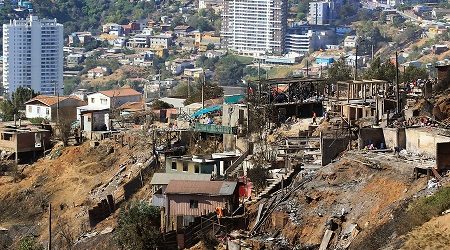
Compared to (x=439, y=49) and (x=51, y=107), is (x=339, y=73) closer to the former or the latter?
(x=51, y=107)

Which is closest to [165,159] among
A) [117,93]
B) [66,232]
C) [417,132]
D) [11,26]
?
[66,232]

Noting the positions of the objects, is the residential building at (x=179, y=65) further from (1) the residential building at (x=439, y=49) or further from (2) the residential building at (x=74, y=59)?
(1) the residential building at (x=439, y=49)

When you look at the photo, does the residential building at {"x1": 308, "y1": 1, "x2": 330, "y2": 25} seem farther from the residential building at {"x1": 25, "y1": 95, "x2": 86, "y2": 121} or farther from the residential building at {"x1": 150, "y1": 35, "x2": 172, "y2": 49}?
the residential building at {"x1": 25, "y1": 95, "x2": 86, "y2": 121}

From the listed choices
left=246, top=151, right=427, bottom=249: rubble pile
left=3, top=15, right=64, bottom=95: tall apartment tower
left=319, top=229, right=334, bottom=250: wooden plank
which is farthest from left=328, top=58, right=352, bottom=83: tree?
left=3, top=15, right=64, bottom=95: tall apartment tower

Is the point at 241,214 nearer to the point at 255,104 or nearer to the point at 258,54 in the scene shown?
the point at 255,104

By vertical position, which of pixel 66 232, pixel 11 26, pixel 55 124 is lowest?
pixel 66 232

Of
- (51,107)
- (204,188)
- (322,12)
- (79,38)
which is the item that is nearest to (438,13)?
(322,12)

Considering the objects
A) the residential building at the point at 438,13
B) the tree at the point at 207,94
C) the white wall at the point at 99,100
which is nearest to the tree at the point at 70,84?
the residential building at the point at 438,13
